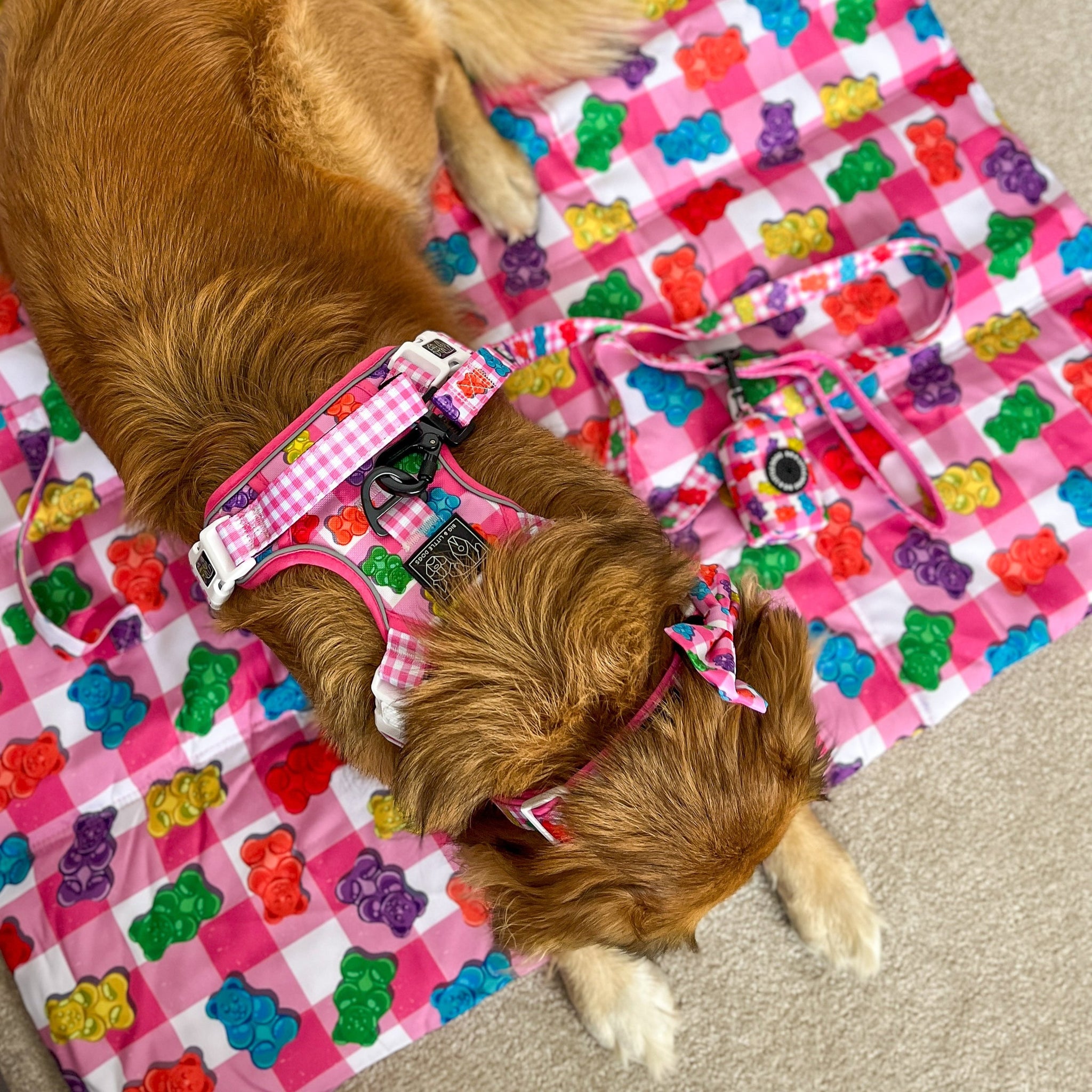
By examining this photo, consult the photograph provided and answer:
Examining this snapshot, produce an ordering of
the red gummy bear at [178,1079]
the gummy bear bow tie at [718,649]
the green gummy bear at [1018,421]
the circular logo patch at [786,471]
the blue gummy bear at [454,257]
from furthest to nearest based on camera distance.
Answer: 1. the blue gummy bear at [454,257]
2. the green gummy bear at [1018,421]
3. the circular logo patch at [786,471]
4. the red gummy bear at [178,1079]
5. the gummy bear bow tie at [718,649]

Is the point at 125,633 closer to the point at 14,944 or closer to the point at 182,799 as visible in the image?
the point at 182,799

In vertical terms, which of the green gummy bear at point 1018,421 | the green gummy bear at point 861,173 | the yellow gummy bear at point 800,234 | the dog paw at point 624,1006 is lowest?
the dog paw at point 624,1006

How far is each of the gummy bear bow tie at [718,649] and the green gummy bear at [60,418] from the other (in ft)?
4.54

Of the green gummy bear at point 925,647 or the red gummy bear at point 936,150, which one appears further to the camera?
the red gummy bear at point 936,150

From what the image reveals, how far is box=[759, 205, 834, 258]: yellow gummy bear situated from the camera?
1834mm

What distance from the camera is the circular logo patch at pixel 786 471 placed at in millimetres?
1639

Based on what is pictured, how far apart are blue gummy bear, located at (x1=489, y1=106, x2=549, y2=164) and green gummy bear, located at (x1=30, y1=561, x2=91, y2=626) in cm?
129

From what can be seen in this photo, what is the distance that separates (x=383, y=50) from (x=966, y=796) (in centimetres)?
182

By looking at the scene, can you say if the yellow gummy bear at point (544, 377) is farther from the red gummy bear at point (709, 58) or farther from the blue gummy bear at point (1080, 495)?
the blue gummy bear at point (1080, 495)

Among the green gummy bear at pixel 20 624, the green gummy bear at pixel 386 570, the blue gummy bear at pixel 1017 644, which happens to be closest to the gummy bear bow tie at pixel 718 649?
the green gummy bear at pixel 386 570

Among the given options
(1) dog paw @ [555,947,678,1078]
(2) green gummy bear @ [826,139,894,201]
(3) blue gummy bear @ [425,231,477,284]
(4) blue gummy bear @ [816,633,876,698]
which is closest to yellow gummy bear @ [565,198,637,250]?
(3) blue gummy bear @ [425,231,477,284]

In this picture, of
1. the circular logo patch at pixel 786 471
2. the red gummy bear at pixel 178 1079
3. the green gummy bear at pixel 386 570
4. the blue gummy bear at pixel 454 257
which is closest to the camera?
the green gummy bear at pixel 386 570

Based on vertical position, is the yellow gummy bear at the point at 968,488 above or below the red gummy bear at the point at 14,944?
below

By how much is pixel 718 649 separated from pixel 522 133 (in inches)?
55.2
